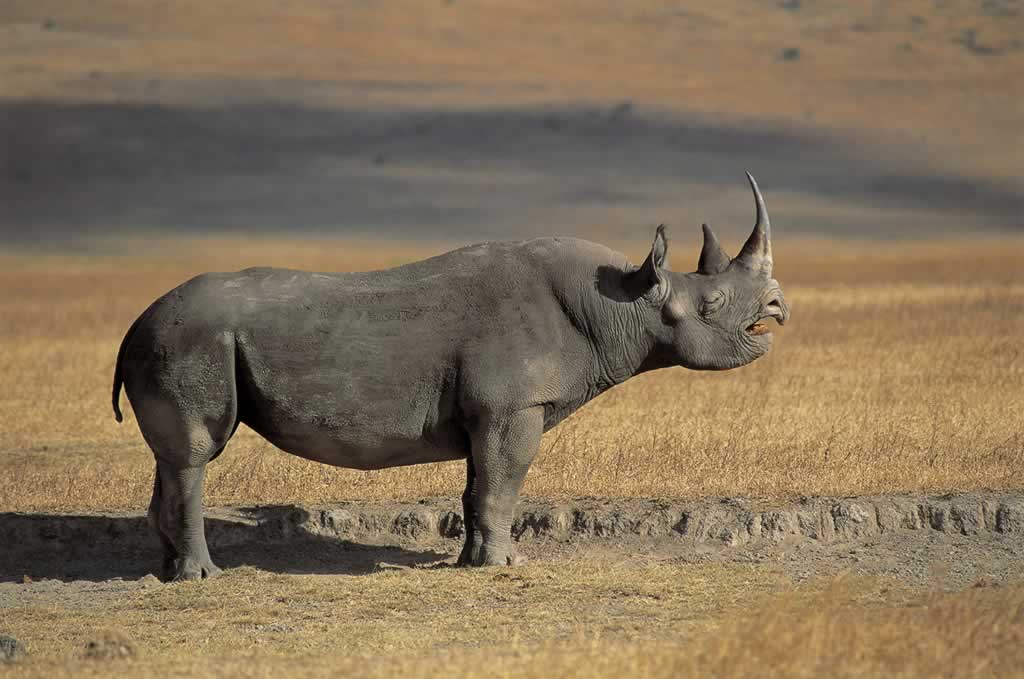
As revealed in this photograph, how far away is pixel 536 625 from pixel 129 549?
4492 mm

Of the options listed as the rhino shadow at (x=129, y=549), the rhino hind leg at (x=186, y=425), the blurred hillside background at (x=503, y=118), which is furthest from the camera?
the blurred hillside background at (x=503, y=118)

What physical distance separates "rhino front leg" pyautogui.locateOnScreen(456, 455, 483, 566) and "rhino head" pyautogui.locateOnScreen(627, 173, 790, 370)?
61.6 inches

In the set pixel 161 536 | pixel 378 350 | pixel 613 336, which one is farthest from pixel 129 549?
pixel 613 336

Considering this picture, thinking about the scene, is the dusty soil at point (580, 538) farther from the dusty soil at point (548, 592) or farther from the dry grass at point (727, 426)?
the dry grass at point (727, 426)

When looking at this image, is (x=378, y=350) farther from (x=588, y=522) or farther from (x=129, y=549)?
(x=129, y=549)

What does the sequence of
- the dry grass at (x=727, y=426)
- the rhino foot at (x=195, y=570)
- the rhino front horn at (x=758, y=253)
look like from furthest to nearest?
the dry grass at (x=727, y=426), the rhino front horn at (x=758, y=253), the rhino foot at (x=195, y=570)

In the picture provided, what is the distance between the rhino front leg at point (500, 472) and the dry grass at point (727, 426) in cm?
195

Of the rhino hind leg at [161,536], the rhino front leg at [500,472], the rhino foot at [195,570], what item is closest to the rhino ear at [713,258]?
the rhino front leg at [500,472]

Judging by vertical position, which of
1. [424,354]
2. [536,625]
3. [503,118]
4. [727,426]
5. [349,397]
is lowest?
[536,625]

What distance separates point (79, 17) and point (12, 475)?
8215 centimetres

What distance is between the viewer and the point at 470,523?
12016 millimetres

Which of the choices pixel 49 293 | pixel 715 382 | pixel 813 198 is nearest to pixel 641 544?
pixel 715 382

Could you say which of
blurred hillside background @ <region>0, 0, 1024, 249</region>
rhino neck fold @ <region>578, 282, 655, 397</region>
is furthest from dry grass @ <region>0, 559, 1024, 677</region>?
blurred hillside background @ <region>0, 0, 1024, 249</region>

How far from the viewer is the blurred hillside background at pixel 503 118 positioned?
7325 centimetres
